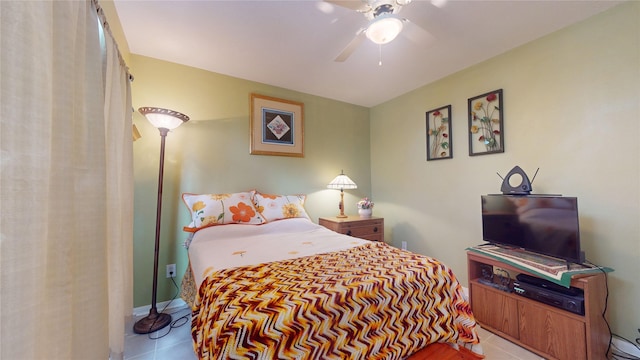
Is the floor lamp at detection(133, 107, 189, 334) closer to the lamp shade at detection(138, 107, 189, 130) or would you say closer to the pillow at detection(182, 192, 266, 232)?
the lamp shade at detection(138, 107, 189, 130)

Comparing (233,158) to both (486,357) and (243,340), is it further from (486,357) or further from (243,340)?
(486,357)

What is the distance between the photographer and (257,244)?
1942mm

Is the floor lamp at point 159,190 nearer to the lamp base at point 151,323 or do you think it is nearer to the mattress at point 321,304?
the lamp base at point 151,323

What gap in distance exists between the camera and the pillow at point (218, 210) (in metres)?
2.26

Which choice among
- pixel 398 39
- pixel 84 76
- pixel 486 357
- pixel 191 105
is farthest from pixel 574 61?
pixel 191 105

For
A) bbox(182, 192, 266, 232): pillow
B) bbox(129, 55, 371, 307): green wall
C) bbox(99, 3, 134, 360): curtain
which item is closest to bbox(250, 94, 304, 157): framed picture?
bbox(129, 55, 371, 307): green wall

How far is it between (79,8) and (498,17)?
2.53 m

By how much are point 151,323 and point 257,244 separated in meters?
1.16

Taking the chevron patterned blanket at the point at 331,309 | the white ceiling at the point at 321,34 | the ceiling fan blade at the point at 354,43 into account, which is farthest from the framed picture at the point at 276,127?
the chevron patterned blanket at the point at 331,309

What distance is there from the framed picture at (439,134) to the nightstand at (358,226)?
43.2 inches

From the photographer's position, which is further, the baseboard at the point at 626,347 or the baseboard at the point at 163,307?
the baseboard at the point at 163,307

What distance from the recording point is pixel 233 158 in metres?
2.79

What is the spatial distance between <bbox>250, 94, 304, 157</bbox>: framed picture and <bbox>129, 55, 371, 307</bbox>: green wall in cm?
8

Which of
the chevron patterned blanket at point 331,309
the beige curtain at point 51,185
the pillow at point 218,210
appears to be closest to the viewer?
the beige curtain at point 51,185
